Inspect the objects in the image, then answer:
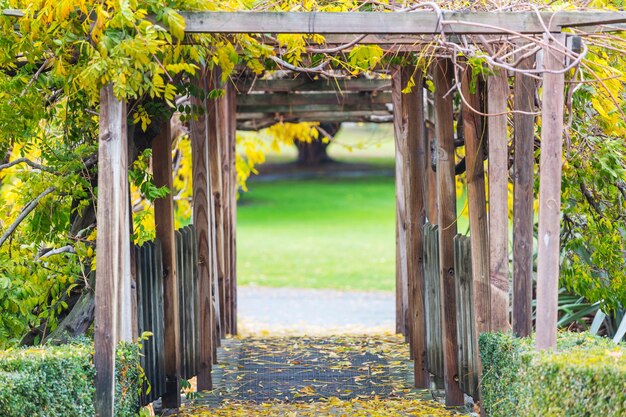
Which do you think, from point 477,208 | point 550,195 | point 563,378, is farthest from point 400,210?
point 563,378

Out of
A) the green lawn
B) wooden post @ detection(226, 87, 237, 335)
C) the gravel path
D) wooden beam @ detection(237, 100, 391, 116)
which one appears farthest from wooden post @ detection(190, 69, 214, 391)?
the green lawn

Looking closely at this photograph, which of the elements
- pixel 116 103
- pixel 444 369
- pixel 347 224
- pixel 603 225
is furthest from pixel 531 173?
pixel 347 224

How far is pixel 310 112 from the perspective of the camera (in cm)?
1248

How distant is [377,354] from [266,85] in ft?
11.3

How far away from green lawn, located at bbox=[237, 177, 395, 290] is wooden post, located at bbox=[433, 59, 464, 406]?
10966 mm

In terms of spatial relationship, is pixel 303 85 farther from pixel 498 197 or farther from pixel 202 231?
pixel 498 197

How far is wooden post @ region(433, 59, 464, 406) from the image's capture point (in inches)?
253

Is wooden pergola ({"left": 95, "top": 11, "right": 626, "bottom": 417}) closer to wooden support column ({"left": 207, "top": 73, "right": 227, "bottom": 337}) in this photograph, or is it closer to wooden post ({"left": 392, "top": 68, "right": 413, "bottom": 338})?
wooden support column ({"left": 207, "top": 73, "right": 227, "bottom": 337})

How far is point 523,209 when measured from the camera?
5215 millimetres

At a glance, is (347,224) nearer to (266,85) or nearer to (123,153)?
(266,85)

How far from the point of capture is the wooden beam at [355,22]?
4742 mm

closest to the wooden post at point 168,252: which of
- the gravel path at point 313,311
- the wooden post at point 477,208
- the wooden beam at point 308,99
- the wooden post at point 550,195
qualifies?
the wooden post at point 477,208

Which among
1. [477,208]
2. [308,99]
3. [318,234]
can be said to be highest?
[308,99]

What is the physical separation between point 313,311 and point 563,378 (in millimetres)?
10331
